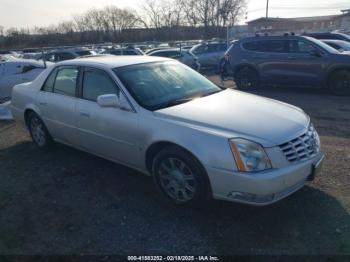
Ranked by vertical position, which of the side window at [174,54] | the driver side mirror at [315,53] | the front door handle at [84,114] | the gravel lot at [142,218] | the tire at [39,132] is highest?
the driver side mirror at [315,53]

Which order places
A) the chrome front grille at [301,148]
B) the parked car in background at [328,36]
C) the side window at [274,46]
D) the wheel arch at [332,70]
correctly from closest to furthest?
the chrome front grille at [301,148]
the wheel arch at [332,70]
the side window at [274,46]
the parked car in background at [328,36]

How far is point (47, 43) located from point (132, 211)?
132ft

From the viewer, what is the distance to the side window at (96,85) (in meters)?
4.27

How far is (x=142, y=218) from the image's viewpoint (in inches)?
142

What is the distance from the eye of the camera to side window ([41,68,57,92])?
5.26m

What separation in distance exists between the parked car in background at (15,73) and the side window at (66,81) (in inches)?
227

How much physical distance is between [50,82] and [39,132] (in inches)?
38.2

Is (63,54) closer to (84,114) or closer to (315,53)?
(315,53)

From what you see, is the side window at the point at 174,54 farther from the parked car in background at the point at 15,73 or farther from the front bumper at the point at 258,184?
the front bumper at the point at 258,184

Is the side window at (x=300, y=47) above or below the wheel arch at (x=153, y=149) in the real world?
above

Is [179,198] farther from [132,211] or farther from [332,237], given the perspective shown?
[332,237]

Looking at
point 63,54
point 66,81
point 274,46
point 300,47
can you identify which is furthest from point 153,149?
point 63,54

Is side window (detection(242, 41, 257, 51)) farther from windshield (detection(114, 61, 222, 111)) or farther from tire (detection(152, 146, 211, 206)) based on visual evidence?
tire (detection(152, 146, 211, 206))

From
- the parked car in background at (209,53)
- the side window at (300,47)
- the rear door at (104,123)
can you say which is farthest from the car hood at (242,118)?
the parked car in background at (209,53)
